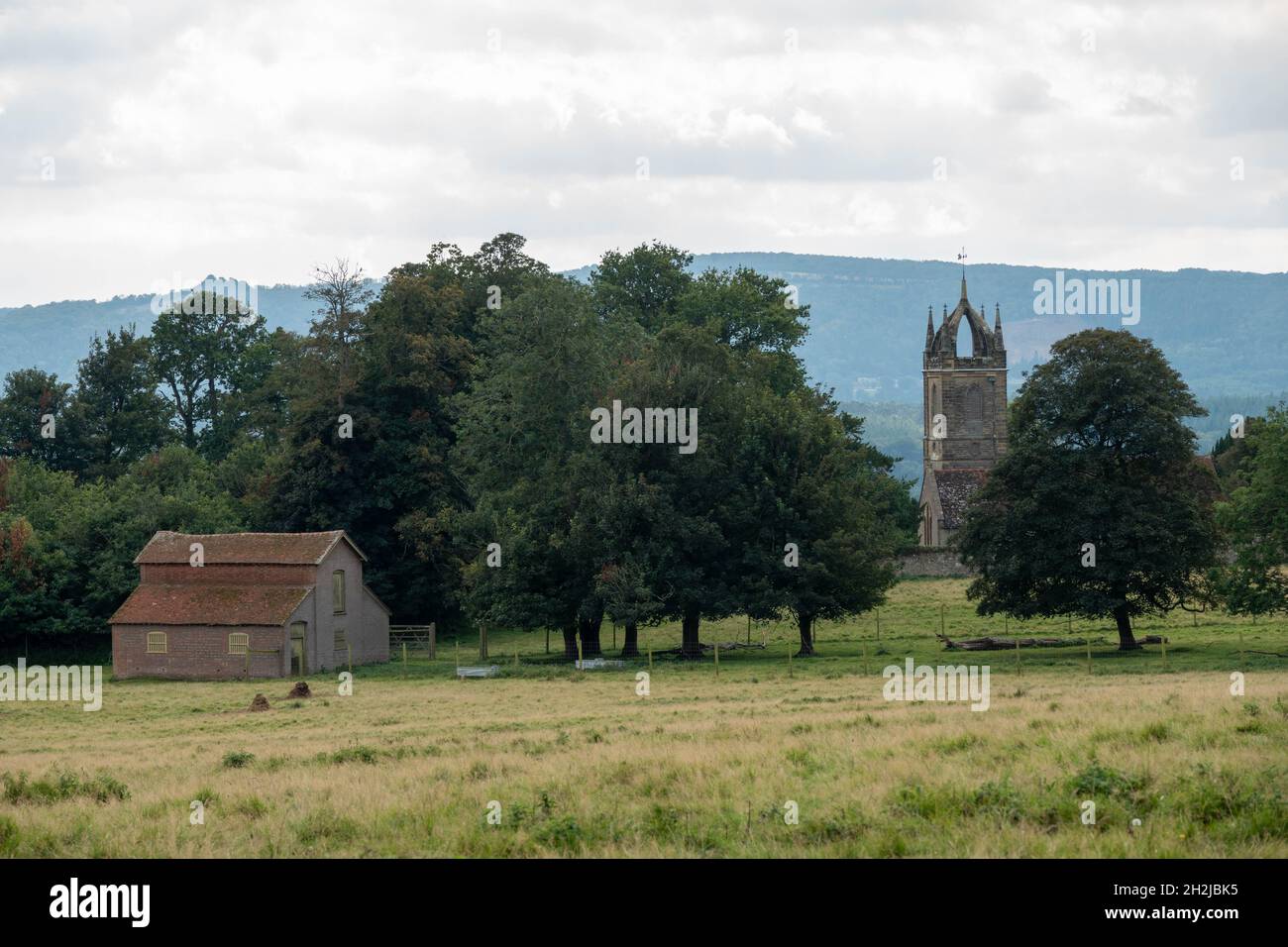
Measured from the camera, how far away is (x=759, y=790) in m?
19.0

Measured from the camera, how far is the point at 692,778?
789 inches

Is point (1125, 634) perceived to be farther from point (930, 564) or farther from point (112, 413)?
point (112, 413)

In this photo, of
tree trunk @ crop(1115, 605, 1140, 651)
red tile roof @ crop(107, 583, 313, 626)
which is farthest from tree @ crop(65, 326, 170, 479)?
tree trunk @ crop(1115, 605, 1140, 651)

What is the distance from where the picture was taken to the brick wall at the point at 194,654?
5659 cm

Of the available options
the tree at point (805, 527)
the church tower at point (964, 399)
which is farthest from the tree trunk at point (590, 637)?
the church tower at point (964, 399)

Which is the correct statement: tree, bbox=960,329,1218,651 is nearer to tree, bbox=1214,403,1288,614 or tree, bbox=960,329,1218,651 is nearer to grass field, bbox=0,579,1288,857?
tree, bbox=1214,403,1288,614

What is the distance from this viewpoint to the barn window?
2389 inches

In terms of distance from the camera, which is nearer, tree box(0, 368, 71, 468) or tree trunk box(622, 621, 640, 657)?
tree trunk box(622, 621, 640, 657)

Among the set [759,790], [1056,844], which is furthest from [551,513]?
[1056,844]

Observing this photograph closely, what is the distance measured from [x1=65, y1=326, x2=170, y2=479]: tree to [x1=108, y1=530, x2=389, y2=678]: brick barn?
36674 millimetres

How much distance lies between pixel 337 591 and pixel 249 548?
383cm

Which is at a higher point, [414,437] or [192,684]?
[414,437]
